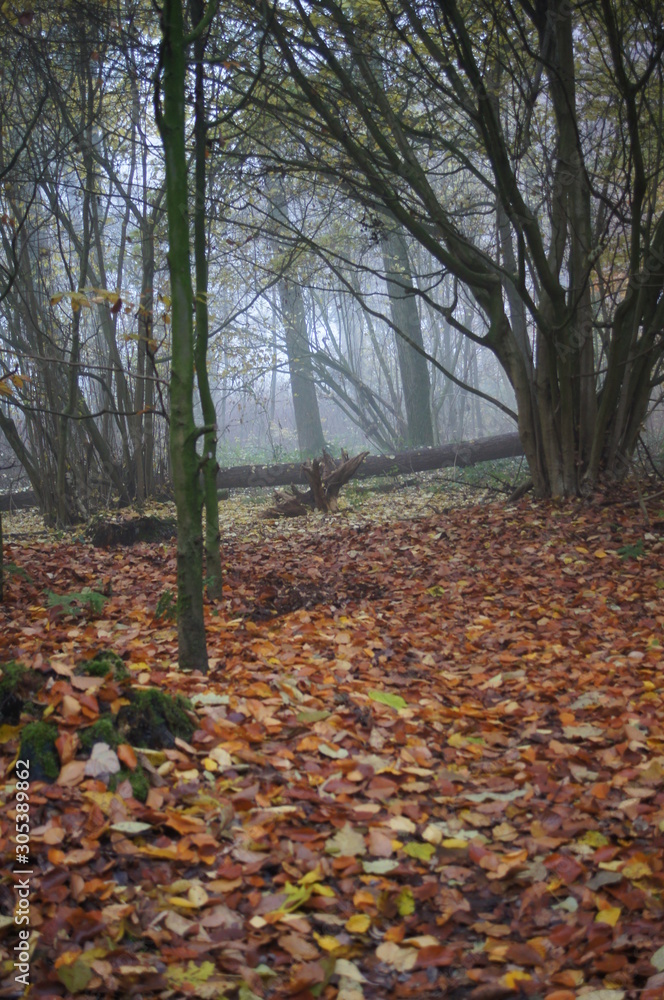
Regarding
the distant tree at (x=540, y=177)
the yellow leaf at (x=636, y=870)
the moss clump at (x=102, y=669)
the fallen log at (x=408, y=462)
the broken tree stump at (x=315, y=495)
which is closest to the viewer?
the yellow leaf at (x=636, y=870)

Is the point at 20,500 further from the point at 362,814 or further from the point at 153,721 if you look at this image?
the point at 362,814

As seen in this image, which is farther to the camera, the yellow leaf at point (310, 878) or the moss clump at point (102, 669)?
the moss clump at point (102, 669)

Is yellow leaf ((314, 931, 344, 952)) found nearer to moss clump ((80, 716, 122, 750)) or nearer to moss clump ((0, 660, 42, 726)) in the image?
moss clump ((80, 716, 122, 750))

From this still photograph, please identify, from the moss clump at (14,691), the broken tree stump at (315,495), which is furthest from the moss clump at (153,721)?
the broken tree stump at (315,495)

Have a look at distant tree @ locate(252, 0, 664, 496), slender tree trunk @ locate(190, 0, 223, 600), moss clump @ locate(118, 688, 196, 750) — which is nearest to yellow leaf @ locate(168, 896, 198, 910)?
moss clump @ locate(118, 688, 196, 750)

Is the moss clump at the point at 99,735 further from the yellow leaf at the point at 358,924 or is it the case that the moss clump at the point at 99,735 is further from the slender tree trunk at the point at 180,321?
the yellow leaf at the point at 358,924

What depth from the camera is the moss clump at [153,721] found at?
2.47 m

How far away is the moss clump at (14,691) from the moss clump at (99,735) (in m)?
0.22

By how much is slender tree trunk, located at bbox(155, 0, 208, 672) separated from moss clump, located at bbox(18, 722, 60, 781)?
91 centimetres

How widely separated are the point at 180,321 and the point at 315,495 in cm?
556

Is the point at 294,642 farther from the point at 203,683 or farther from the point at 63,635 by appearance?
the point at 63,635

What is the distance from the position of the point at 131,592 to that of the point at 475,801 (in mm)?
2921

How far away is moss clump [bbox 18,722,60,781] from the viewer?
7.17 ft

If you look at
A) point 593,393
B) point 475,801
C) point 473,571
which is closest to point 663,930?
point 475,801
